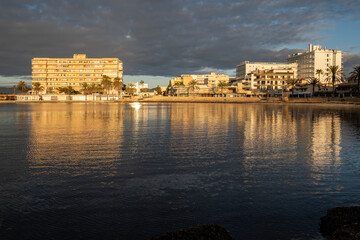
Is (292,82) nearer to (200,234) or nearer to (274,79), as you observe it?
(274,79)

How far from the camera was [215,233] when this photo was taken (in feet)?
21.4

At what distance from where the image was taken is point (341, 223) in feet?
24.3

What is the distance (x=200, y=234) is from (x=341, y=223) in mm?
3688

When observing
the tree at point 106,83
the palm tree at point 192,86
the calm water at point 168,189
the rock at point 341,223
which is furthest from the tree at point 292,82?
the rock at point 341,223

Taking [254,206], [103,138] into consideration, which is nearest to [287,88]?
[103,138]

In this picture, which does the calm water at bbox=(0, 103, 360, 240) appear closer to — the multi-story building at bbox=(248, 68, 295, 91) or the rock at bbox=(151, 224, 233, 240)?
the rock at bbox=(151, 224, 233, 240)

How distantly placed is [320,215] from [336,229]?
150 cm

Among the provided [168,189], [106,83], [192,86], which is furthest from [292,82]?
[168,189]

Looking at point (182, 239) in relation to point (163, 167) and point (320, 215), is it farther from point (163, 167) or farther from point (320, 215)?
point (163, 167)

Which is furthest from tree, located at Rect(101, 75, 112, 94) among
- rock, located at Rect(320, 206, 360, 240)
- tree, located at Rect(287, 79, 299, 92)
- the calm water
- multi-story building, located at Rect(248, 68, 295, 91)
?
rock, located at Rect(320, 206, 360, 240)

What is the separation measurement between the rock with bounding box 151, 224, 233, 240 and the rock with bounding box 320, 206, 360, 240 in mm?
2482

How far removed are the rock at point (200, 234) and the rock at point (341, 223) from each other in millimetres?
2482

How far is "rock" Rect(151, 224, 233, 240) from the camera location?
6258 mm

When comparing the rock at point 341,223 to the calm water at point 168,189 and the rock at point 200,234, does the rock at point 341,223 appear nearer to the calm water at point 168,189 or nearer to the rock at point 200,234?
the calm water at point 168,189
